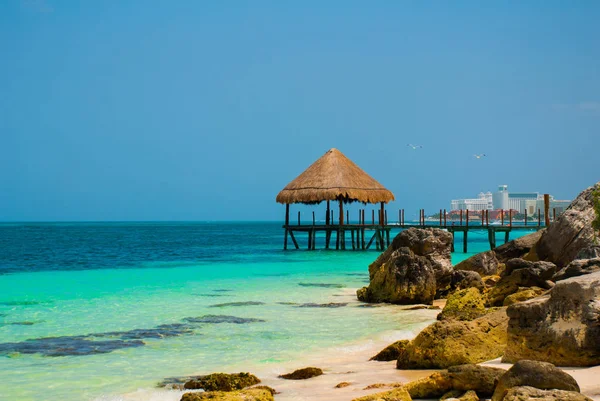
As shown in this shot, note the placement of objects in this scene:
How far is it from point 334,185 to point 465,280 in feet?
60.4

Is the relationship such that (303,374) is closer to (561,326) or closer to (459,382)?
(459,382)

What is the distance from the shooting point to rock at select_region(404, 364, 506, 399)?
4807 mm

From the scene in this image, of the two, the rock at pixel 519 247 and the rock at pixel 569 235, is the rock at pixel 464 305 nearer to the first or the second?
the rock at pixel 569 235

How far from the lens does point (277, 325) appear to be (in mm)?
10688

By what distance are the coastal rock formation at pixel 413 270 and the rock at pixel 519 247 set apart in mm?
2213

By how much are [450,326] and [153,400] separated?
2827mm

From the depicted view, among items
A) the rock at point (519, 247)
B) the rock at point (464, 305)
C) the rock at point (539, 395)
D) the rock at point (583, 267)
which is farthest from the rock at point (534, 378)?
the rock at point (519, 247)

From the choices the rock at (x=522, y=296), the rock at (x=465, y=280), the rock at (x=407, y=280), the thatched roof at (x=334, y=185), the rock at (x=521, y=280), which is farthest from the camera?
the thatched roof at (x=334, y=185)

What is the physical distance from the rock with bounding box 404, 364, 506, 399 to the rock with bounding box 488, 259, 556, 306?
5328 millimetres

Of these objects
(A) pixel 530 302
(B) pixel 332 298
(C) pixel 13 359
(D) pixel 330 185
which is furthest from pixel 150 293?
(D) pixel 330 185

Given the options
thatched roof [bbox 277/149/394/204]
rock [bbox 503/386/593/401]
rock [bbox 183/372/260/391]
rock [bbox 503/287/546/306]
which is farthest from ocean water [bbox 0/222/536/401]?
thatched roof [bbox 277/149/394/204]

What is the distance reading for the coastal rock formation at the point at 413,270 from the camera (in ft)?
41.2

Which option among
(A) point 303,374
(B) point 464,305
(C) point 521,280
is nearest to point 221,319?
(B) point 464,305

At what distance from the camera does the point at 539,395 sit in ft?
13.5
